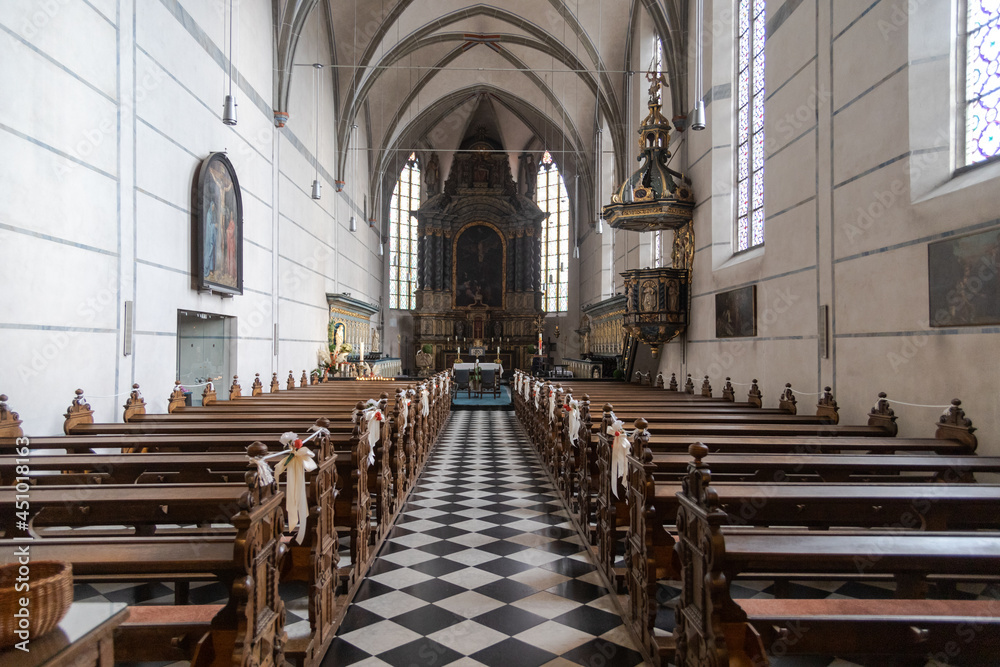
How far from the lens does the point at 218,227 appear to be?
9305 millimetres

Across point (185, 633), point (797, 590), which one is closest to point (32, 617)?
point (185, 633)

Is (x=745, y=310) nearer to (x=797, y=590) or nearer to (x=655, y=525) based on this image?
(x=797, y=590)

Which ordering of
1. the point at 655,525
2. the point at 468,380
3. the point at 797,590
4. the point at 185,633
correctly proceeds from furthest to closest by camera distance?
1. the point at 468,380
2. the point at 797,590
3. the point at 655,525
4. the point at 185,633

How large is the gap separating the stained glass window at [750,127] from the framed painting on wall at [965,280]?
Result: 13.6 feet

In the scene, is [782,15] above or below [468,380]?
above

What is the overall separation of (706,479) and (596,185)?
1920 cm

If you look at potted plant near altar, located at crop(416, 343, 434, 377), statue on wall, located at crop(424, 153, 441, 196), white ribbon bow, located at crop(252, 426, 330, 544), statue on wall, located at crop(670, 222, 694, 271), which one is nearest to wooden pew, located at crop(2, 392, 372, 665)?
white ribbon bow, located at crop(252, 426, 330, 544)

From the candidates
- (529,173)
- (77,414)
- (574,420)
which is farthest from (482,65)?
(77,414)

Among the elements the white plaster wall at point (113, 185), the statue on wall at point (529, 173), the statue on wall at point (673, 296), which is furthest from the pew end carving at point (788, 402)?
the statue on wall at point (529, 173)

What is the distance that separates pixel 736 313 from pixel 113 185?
846 centimetres

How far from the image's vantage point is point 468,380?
19578 millimetres

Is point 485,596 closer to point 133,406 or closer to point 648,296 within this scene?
point 133,406

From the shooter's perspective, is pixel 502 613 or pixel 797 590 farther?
pixel 797 590

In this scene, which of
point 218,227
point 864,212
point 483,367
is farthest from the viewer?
point 483,367
